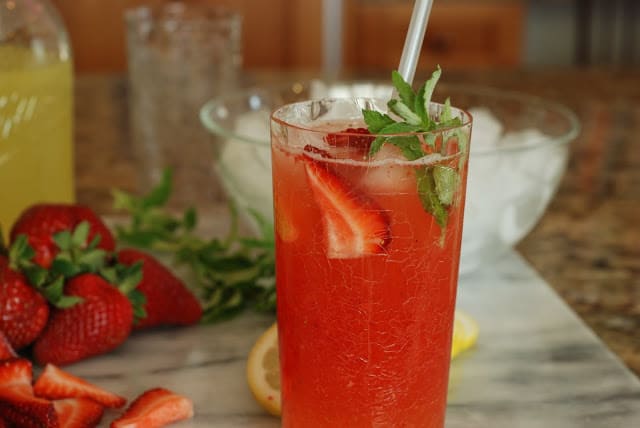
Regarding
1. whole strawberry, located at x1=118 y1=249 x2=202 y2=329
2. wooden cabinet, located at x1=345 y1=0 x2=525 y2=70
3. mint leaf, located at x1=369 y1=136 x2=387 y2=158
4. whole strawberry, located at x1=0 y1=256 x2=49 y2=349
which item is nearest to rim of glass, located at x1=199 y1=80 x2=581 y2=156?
whole strawberry, located at x1=118 y1=249 x2=202 y2=329

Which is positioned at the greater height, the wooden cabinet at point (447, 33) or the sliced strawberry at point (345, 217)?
the sliced strawberry at point (345, 217)

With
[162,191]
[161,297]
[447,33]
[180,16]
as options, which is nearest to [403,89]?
[161,297]

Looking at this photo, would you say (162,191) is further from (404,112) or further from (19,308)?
(404,112)

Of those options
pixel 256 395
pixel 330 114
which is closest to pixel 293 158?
pixel 330 114

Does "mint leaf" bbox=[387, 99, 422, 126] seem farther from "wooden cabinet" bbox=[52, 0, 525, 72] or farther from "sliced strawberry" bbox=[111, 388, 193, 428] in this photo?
"wooden cabinet" bbox=[52, 0, 525, 72]

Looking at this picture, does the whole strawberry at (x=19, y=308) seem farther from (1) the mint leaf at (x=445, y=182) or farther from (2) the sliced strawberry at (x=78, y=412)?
(1) the mint leaf at (x=445, y=182)

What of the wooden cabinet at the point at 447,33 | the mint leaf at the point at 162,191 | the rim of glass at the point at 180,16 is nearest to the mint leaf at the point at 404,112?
the mint leaf at the point at 162,191

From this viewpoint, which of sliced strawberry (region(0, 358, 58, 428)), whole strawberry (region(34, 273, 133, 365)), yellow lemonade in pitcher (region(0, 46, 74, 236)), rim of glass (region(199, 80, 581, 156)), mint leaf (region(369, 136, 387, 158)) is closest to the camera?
mint leaf (region(369, 136, 387, 158))
